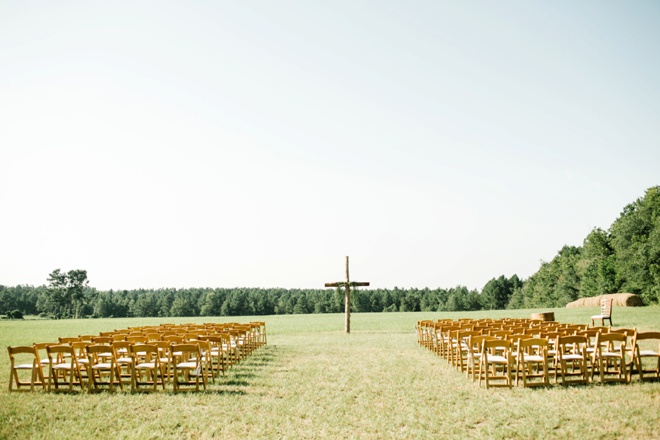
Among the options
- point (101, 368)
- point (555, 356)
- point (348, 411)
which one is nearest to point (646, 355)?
point (555, 356)

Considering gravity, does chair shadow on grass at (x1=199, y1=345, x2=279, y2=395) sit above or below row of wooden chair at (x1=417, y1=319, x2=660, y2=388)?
→ below

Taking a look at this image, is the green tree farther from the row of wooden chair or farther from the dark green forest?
the row of wooden chair

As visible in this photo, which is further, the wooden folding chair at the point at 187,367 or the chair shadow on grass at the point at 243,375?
the chair shadow on grass at the point at 243,375

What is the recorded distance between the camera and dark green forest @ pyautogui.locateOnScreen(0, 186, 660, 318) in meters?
58.0

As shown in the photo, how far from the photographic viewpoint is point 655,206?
2261 inches

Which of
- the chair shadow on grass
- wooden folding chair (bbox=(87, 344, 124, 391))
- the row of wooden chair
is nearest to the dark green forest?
the chair shadow on grass

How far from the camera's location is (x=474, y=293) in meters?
123

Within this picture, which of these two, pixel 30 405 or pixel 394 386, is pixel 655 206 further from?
pixel 30 405

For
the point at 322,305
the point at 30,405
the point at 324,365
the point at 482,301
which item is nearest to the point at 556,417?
the point at 324,365

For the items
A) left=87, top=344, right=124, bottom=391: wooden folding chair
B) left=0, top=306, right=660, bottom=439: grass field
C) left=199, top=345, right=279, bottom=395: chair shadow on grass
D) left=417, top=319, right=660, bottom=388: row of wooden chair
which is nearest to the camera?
left=0, top=306, right=660, bottom=439: grass field

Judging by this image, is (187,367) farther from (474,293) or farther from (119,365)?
(474,293)

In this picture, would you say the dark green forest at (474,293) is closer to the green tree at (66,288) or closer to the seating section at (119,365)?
the green tree at (66,288)

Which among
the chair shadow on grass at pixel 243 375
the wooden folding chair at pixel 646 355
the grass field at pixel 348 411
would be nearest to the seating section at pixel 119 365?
the chair shadow on grass at pixel 243 375

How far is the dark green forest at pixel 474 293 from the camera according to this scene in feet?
190
